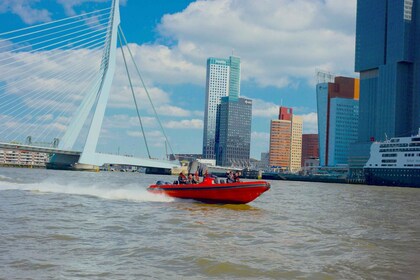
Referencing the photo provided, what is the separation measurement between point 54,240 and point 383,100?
109235mm

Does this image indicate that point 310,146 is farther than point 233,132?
No

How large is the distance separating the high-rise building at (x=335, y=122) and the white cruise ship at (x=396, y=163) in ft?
145

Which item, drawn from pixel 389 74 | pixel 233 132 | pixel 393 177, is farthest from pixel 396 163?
pixel 233 132

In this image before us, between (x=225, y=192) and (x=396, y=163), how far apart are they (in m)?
68.8

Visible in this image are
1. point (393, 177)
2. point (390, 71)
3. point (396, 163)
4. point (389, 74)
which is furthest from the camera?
point (389, 74)

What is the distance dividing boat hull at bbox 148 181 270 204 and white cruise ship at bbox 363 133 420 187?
65.3m

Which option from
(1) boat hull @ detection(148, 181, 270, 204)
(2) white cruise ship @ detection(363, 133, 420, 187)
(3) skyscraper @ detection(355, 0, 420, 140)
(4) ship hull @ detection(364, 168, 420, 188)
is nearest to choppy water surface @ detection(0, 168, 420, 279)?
(1) boat hull @ detection(148, 181, 270, 204)

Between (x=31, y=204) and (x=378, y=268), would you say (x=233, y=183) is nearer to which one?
(x=31, y=204)

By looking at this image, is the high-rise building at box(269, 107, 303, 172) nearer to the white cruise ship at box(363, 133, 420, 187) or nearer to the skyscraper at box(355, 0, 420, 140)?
the skyscraper at box(355, 0, 420, 140)

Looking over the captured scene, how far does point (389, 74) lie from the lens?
10956cm

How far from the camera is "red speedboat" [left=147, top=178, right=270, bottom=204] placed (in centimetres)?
1906

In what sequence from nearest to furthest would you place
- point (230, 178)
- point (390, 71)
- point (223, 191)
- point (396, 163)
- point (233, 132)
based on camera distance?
point (223, 191) → point (230, 178) → point (396, 163) → point (390, 71) → point (233, 132)

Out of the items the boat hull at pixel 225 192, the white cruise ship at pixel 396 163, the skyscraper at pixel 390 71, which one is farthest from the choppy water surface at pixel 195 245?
the skyscraper at pixel 390 71

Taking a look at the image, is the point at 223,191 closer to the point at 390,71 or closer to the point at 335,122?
the point at 390,71
